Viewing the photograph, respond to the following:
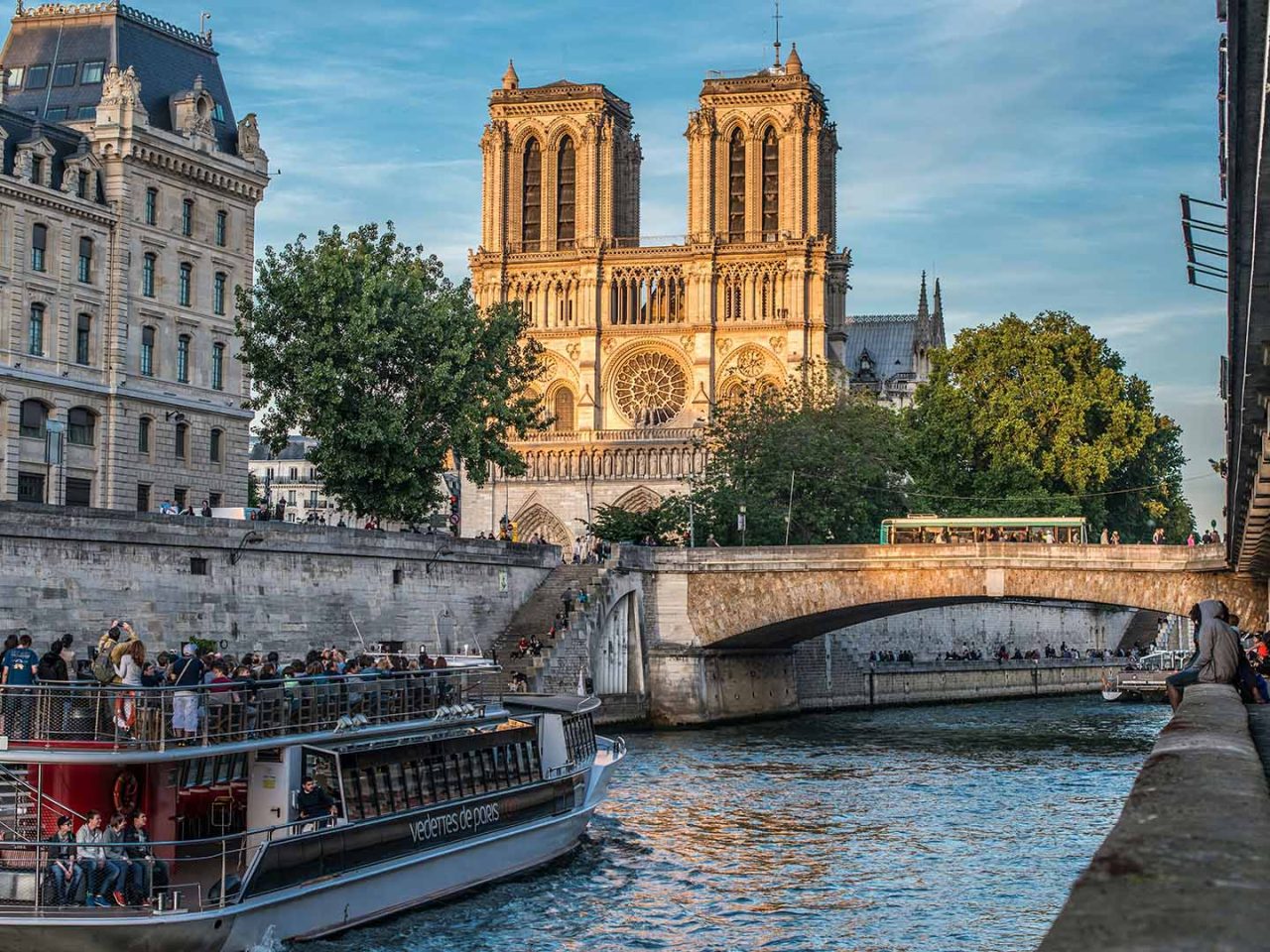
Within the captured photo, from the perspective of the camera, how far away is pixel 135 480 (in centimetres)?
5062

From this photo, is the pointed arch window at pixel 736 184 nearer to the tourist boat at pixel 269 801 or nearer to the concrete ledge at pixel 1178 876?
the tourist boat at pixel 269 801

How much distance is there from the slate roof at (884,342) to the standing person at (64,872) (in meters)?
107

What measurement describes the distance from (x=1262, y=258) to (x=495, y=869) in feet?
52.6

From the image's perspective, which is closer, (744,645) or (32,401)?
(32,401)

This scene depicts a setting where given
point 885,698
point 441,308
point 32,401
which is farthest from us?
point 885,698

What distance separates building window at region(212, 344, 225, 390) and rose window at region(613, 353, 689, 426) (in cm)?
4946

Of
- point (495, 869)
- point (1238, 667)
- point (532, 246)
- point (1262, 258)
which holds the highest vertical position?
point (532, 246)

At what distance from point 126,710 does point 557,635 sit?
1178 inches

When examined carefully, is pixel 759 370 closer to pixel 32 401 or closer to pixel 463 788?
pixel 32 401

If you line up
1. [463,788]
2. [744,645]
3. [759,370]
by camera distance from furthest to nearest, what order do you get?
[759,370], [744,645], [463,788]

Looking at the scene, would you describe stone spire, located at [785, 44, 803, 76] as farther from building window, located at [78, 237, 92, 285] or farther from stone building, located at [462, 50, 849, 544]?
building window, located at [78, 237, 92, 285]

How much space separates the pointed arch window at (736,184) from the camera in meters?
102

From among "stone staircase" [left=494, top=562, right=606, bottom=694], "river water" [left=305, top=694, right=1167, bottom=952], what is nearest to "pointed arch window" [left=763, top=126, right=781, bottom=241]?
"stone staircase" [left=494, top=562, right=606, bottom=694]

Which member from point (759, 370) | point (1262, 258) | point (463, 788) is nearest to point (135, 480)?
point (463, 788)
